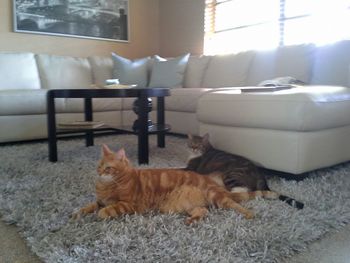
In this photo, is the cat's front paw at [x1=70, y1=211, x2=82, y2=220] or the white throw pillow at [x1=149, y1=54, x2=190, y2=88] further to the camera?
the white throw pillow at [x1=149, y1=54, x2=190, y2=88]

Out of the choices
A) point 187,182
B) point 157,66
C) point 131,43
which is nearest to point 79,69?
point 157,66

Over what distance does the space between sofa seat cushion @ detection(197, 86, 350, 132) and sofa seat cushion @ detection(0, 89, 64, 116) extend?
1.67m

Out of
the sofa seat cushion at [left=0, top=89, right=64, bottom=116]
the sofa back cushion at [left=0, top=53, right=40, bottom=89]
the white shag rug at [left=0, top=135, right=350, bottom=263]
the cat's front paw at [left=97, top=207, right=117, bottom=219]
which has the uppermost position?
the sofa back cushion at [left=0, top=53, right=40, bottom=89]

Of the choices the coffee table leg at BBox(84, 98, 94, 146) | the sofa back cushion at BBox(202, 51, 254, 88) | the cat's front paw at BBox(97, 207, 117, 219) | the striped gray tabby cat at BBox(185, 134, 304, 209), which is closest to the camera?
the cat's front paw at BBox(97, 207, 117, 219)

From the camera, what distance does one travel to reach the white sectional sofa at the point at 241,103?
1.58 m

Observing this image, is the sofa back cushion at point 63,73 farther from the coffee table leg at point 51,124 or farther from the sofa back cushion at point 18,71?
the coffee table leg at point 51,124

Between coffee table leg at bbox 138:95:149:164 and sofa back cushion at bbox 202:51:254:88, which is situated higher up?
sofa back cushion at bbox 202:51:254:88

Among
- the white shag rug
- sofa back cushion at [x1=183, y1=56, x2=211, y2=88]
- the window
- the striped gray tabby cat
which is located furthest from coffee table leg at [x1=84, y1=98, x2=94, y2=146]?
the window

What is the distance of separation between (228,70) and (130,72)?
1.15 metres

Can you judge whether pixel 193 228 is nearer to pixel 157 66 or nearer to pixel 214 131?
pixel 214 131

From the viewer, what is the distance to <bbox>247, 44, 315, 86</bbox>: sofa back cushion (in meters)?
2.62

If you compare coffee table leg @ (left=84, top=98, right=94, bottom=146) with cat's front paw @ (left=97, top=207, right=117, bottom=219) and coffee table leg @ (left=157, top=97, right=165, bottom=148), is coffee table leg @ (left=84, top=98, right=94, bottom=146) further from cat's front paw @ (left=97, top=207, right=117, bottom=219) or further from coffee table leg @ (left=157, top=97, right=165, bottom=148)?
cat's front paw @ (left=97, top=207, right=117, bottom=219)

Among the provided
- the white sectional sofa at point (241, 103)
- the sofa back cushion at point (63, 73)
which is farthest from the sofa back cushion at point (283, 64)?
the sofa back cushion at point (63, 73)

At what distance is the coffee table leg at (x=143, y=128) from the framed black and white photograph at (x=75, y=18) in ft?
8.37
